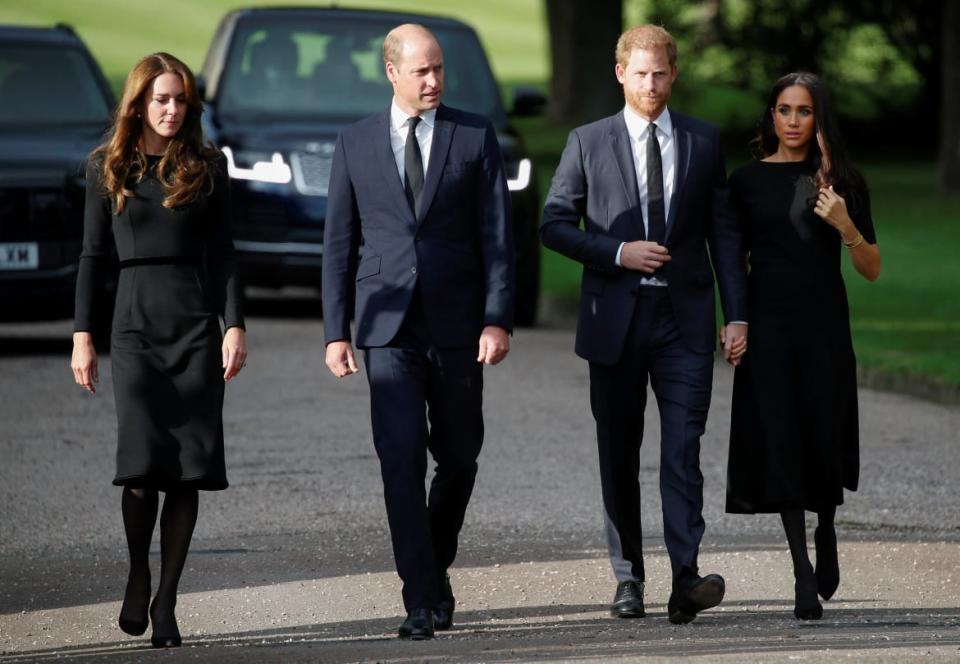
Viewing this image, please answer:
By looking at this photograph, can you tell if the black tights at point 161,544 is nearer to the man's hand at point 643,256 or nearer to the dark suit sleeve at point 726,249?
the man's hand at point 643,256

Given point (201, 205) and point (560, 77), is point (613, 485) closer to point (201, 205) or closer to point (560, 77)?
point (201, 205)

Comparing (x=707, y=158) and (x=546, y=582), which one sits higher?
(x=707, y=158)

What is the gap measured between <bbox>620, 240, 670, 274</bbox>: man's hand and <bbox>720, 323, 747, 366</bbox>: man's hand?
1.19ft

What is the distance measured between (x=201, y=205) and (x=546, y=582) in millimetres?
1848

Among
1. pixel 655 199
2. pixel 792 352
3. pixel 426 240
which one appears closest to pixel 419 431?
pixel 426 240

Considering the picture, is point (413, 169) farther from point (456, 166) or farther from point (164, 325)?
point (164, 325)

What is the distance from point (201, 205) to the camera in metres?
6.98

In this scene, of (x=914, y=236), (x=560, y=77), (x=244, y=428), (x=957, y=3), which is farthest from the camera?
(x=560, y=77)

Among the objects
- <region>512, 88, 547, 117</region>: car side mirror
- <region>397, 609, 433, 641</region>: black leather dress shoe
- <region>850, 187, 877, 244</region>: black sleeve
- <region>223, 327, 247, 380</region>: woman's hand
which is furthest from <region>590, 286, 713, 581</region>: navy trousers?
<region>512, 88, 547, 117</region>: car side mirror

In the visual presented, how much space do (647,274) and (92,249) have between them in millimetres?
1771

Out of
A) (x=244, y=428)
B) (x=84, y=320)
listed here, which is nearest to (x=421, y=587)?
(x=84, y=320)

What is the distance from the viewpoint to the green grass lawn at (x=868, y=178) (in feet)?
50.0

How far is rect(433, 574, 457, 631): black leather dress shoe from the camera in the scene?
274 inches

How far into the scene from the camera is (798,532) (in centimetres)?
731
